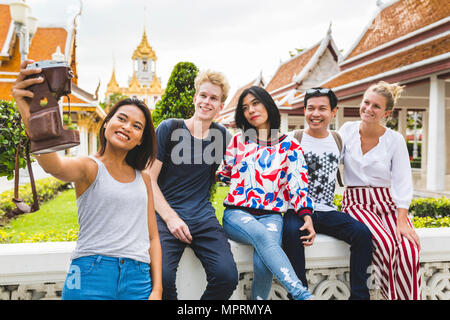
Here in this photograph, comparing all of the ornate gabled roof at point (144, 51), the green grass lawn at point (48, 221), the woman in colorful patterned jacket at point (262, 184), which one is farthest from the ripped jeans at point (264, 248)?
the ornate gabled roof at point (144, 51)

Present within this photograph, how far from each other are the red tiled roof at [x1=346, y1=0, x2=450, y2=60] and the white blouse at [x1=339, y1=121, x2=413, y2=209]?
906cm

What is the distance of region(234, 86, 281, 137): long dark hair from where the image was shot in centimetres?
263

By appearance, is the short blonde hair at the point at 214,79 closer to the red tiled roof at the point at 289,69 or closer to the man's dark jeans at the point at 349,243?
the man's dark jeans at the point at 349,243

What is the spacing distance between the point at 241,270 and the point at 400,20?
517 inches

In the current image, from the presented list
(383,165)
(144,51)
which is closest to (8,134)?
(383,165)

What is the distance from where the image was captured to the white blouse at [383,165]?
273 cm

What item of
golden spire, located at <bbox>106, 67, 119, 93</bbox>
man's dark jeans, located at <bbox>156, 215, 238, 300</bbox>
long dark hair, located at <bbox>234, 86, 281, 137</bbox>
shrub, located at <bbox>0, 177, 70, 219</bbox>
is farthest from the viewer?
golden spire, located at <bbox>106, 67, 119, 93</bbox>

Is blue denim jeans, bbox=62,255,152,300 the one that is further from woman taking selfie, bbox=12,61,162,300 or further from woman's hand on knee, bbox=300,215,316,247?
woman's hand on knee, bbox=300,215,316,247

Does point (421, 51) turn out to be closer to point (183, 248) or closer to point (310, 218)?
point (310, 218)

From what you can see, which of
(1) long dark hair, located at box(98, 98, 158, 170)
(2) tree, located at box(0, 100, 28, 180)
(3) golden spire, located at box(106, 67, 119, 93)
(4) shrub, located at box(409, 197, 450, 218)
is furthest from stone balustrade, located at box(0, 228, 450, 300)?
(3) golden spire, located at box(106, 67, 119, 93)

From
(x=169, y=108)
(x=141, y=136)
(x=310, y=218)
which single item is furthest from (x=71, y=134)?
(x=169, y=108)

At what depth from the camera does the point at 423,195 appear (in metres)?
9.37

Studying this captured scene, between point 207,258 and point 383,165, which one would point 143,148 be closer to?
point 207,258

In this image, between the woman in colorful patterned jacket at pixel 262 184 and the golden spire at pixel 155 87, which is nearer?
the woman in colorful patterned jacket at pixel 262 184
